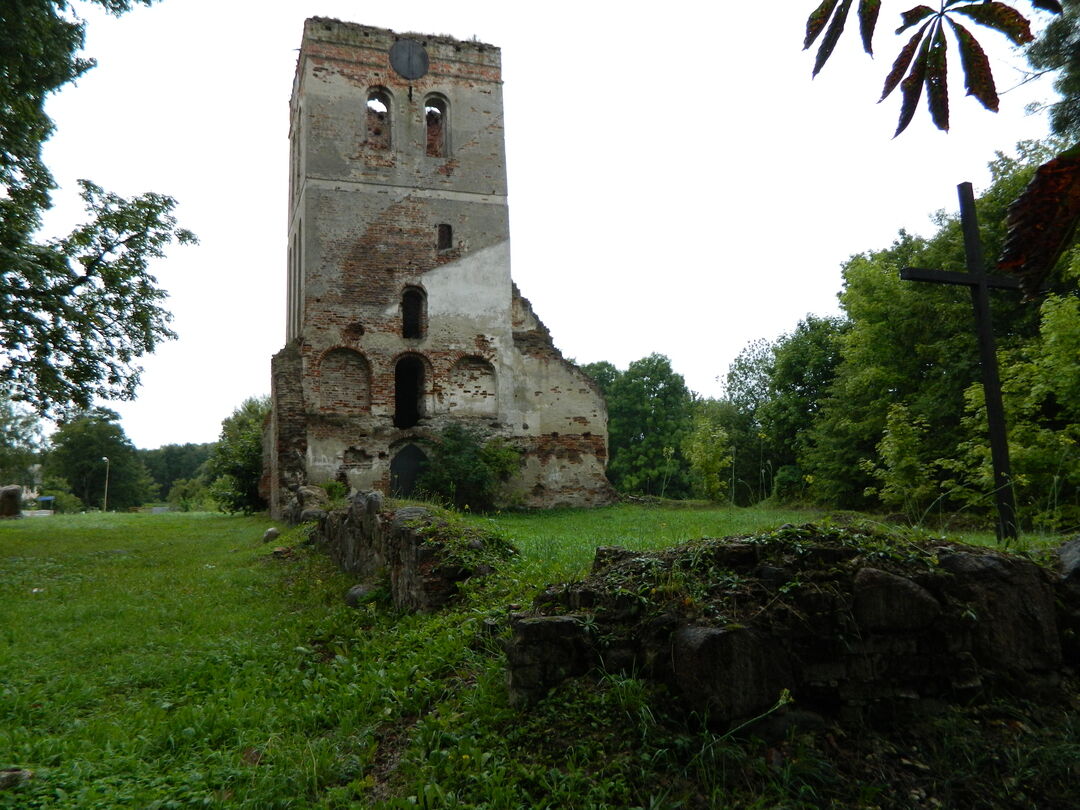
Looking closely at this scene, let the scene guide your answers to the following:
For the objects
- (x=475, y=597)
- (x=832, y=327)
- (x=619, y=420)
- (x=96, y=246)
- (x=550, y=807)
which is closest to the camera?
(x=550, y=807)

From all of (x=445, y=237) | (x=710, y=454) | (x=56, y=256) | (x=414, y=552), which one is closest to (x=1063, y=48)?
(x=414, y=552)

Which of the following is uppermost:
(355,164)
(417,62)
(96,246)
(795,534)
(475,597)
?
(417,62)

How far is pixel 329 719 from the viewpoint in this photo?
4.88 metres

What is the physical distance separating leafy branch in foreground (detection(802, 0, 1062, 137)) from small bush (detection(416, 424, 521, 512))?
18333 millimetres

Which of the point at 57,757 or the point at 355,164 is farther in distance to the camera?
the point at 355,164

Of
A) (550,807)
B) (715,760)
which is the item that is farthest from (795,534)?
(550,807)

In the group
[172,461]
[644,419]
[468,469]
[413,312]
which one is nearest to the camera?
[468,469]

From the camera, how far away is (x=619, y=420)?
45688mm

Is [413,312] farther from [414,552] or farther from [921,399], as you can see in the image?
[414,552]

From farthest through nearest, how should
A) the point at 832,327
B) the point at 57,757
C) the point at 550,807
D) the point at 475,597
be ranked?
the point at 832,327 < the point at 475,597 < the point at 57,757 < the point at 550,807

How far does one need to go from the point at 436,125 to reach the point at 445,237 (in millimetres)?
4124

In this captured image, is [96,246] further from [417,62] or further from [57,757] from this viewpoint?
[57,757]

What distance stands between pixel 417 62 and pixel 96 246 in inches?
439

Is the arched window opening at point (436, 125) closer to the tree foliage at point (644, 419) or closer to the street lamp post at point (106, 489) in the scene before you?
the tree foliage at point (644, 419)
